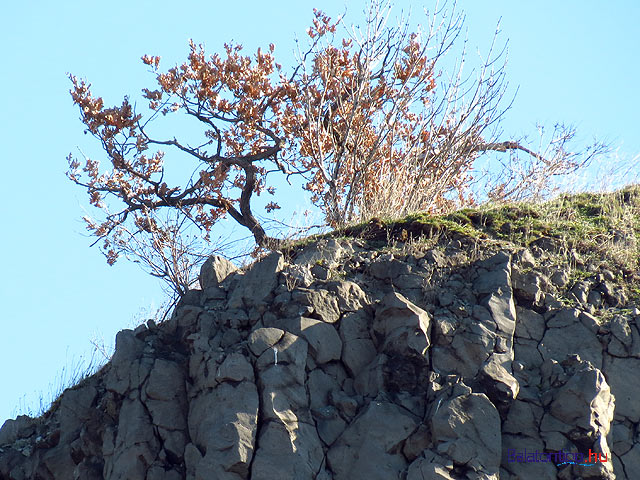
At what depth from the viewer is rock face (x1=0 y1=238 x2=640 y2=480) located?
23.2ft

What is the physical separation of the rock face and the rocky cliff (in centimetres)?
2

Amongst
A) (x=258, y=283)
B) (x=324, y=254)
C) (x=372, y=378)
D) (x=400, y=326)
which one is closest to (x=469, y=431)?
(x=372, y=378)

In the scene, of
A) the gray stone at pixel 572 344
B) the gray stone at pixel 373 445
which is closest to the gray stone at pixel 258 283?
the gray stone at pixel 373 445

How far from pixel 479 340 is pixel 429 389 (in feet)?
2.72

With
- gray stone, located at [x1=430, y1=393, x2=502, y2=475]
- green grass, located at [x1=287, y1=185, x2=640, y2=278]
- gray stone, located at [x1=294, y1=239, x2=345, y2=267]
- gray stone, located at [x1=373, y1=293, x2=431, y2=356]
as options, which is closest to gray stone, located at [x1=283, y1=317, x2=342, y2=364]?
gray stone, located at [x1=373, y1=293, x2=431, y2=356]

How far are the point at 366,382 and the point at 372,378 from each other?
9 cm

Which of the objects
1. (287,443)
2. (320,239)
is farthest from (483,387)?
(320,239)

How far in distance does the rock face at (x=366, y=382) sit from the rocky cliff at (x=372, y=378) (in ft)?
0.05

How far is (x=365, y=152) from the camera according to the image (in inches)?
553

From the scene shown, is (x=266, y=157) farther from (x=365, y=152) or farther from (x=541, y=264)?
(x=541, y=264)

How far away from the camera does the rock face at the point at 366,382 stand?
7.08m

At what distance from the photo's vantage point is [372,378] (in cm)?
784

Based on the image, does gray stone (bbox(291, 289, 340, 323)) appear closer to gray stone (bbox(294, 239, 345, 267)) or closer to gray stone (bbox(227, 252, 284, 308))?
gray stone (bbox(227, 252, 284, 308))

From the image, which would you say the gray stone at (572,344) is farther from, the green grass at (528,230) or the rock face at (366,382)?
the green grass at (528,230)
